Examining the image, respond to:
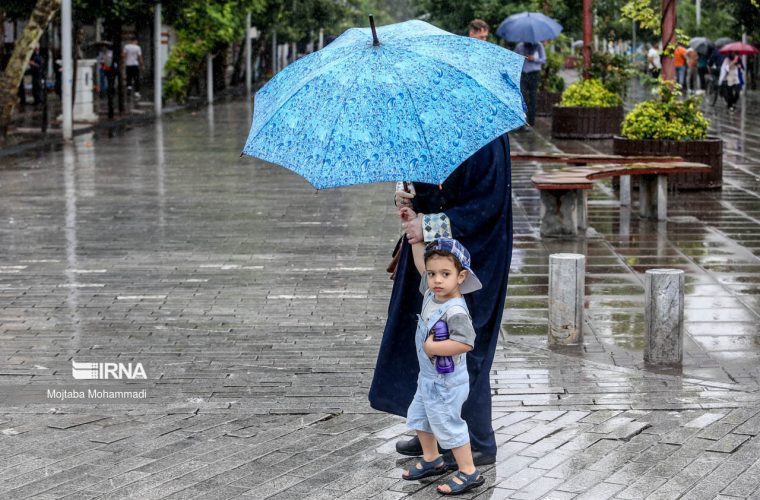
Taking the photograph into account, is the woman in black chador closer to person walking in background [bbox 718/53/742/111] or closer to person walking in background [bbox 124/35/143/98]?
person walking in background [bbox 718/53/742/111]

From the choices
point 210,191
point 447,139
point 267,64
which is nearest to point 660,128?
point 210,191

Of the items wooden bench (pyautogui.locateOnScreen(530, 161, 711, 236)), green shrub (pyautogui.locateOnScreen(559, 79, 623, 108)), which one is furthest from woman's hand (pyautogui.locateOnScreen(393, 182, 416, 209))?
green shrub (pyautogui.locateOnScreen(559, 79, 623, 108))

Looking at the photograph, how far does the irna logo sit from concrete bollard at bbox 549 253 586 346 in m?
2.42

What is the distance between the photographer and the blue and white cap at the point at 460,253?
511 centimetres

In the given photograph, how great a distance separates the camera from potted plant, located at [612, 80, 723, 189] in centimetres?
1555

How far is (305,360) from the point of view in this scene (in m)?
7.57

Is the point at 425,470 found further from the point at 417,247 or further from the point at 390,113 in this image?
the point at 390,113

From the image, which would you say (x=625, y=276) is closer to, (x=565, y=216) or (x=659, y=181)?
(x=565, y=216)

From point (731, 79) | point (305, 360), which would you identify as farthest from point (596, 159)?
point (731, 79)

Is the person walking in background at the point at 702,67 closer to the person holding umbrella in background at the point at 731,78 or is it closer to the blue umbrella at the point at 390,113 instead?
the person holding umbrella in background at the point at 731,78

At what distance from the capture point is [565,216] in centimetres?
1220

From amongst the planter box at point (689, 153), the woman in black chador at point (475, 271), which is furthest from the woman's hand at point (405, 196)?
the planter box at point (689, 153)

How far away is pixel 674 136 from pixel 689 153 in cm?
32

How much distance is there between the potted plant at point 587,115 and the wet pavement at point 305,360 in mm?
9313
